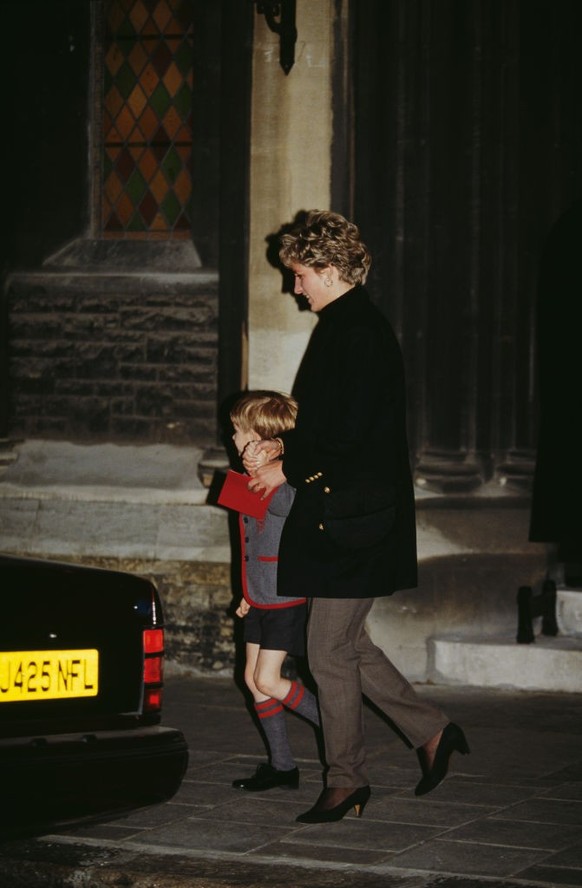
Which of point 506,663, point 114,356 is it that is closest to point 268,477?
point 506,663

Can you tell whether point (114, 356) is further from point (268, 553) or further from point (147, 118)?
point (268, 553)

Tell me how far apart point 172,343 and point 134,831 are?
438 cm

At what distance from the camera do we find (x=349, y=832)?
5715 millimetres

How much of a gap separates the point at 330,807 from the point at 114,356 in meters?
4.47

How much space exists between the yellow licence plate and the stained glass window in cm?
503

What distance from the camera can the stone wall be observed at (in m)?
9.58

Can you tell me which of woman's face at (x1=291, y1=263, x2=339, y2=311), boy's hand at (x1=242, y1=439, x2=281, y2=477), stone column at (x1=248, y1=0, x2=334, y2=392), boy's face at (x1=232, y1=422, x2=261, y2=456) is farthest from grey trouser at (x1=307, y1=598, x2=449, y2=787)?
stone column at (x1=248, y1=0, x2=334, y2=392)

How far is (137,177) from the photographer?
999 cm

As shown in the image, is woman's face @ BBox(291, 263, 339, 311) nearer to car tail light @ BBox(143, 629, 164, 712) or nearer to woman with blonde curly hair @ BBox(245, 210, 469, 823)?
woman with blonde curly hair @ BBox(245, 210, 469, 823)

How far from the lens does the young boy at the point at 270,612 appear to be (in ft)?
20.5

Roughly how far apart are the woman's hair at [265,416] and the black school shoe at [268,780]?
133cm

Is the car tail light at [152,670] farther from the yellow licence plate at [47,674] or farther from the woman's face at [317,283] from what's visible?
the woman's face at [317,283]

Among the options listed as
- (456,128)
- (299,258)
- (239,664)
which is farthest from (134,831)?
(456,128)

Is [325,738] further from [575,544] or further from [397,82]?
[397,82]
